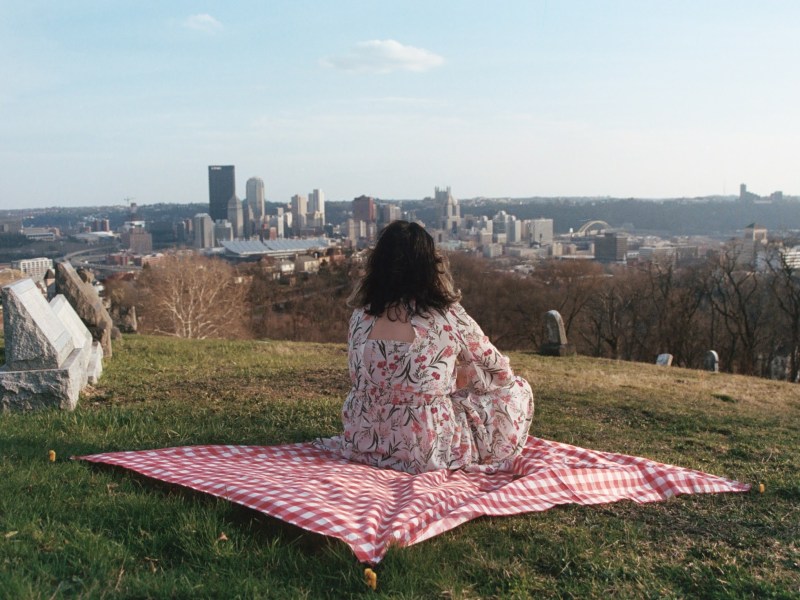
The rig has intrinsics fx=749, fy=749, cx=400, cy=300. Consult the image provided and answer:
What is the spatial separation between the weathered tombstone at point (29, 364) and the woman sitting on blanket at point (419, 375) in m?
2.93

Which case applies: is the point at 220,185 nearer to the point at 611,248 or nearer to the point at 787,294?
the point at 611,248

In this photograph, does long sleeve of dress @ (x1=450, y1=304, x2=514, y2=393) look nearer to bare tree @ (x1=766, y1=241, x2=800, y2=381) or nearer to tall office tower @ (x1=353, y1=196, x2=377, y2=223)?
bare tree @ (x1=766, y1=241, x2=800, y2=381)

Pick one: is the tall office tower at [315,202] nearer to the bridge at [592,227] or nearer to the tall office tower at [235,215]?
the tall office tower at [235,215]

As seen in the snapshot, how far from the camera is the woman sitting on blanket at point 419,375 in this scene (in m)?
5.00

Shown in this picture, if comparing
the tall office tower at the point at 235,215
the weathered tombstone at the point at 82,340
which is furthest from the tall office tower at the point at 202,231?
the weathered tombstone at the point at 82,340

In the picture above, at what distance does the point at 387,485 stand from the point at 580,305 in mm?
39360

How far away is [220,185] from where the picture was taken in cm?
14812

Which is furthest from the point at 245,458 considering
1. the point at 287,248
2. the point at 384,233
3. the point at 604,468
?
the point at 287,248

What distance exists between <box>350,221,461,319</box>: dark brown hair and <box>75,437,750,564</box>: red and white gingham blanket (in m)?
1.12

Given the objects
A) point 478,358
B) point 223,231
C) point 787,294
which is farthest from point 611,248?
point 478,358

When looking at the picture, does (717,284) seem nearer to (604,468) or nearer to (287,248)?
(604,468)

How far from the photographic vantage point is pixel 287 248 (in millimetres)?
84750

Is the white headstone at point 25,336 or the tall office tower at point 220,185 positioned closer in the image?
the white headstone at point 25,336

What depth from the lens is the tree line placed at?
35.1m
